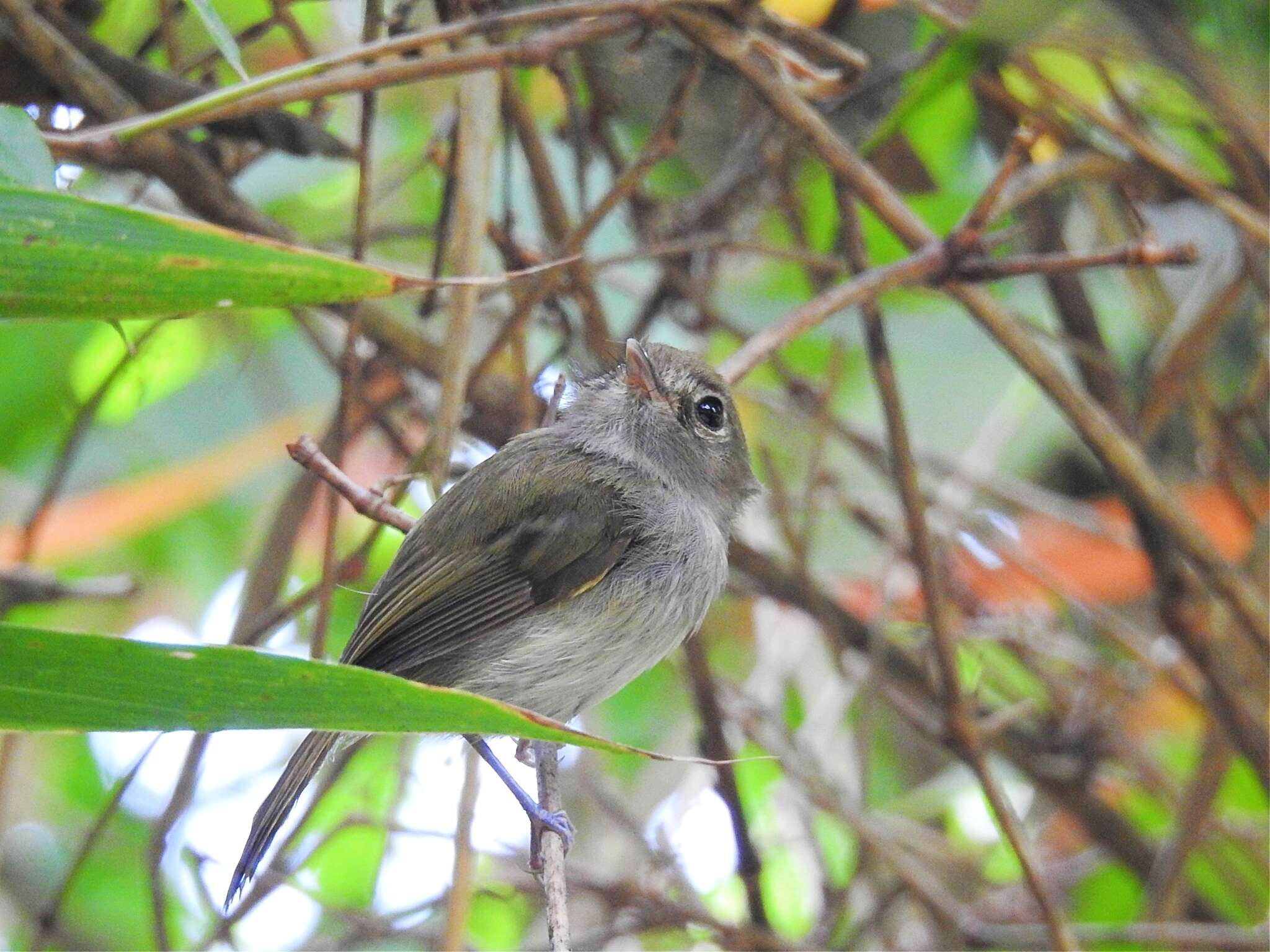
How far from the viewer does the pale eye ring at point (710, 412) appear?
2.85 m

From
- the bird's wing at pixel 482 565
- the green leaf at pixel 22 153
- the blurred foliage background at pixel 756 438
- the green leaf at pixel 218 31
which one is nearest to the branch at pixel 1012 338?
the blurred foliage background at pixel 756 438

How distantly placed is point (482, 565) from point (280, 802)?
22.3 inches

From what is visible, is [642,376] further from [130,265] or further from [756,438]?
[130,265]

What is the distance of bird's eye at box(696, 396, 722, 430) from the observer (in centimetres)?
285

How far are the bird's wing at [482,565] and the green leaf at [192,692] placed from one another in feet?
3.55

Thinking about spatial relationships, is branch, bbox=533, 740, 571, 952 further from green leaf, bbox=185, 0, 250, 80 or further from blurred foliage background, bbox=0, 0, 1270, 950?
green leaf, bbox=185, 0, 250, 80

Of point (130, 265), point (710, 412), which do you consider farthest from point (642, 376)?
point (130, 265)

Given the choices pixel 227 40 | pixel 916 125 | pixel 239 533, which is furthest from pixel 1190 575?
pixel 239 533

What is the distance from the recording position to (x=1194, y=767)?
328 centimetres

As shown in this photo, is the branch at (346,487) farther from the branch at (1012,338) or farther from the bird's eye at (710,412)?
the branch at (1012,338)

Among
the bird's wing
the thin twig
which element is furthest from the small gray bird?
the thin twig

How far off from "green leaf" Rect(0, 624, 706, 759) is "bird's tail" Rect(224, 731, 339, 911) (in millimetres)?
684

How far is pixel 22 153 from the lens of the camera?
158 centimetres

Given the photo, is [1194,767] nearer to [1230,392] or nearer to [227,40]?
[1230,392]
